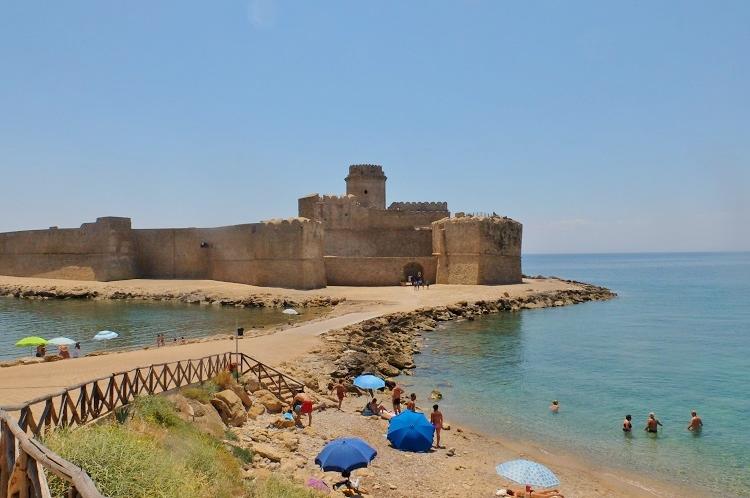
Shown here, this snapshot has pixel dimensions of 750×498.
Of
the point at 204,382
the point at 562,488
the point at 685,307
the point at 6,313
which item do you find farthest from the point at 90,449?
the point at 685,307

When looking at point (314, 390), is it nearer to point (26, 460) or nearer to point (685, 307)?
point (26, 460)

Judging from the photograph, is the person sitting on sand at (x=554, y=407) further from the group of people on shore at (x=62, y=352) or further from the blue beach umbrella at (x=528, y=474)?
the group of people on shore at (x=62, y=352)

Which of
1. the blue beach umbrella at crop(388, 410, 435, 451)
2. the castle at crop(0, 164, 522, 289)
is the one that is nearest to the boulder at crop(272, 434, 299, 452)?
the blue beach umbrella at crop(388, 410, 435, 451)

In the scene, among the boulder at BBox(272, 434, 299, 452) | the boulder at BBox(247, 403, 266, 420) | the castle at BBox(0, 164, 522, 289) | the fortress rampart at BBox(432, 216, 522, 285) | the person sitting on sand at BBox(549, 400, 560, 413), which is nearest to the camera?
the boulder at BBox(272, 434, 299, 452)

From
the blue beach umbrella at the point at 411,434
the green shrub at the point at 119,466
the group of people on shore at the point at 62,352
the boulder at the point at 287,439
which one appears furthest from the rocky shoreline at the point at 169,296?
the green shrub at the point at 119,466

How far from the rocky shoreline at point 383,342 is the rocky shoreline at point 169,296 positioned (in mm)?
7089

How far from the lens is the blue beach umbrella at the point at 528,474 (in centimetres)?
1029

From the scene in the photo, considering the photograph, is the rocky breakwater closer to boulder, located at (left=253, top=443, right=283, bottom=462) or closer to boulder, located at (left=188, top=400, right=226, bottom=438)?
boulder, located at (left=188, top=400, right=226, bottom=438)

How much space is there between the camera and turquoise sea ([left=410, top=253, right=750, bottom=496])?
13.4m

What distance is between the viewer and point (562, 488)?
11211 millimetres

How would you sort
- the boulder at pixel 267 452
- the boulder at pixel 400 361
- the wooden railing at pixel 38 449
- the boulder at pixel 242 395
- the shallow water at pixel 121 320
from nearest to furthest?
the wooden railing at pixel 38 449, the boulder at pixel 267 452, the boulder at pixel 242 395, the boulder at pixel 400 361, the shallow water at pixel 121 320

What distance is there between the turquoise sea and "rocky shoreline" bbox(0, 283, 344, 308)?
9889mm

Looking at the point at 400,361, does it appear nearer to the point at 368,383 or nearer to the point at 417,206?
the point at 368,383

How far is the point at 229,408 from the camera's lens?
40.1 ft
